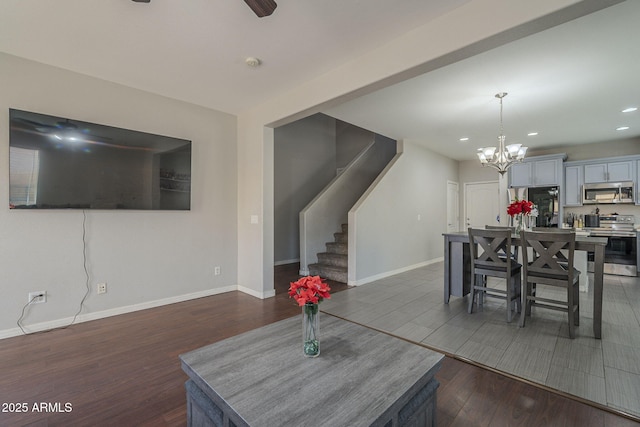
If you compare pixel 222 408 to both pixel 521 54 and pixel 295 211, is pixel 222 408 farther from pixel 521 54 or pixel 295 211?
pixel 295 211

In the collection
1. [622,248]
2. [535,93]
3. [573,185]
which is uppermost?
[535,93]

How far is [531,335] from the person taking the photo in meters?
2.71

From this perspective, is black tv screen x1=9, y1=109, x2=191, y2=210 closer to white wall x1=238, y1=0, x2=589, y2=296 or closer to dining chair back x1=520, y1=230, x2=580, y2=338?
white wall x1=238, y1=0, x2=589, y2=296

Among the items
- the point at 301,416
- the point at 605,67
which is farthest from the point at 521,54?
the point at 301,416

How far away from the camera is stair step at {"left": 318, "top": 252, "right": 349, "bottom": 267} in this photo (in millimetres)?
5105

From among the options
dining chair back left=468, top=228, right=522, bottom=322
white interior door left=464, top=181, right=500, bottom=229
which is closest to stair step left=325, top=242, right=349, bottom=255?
dining chair back left=468, top=228, right=522, bottom=322

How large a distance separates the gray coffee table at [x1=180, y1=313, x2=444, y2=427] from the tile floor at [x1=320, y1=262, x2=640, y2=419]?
1.25 meters

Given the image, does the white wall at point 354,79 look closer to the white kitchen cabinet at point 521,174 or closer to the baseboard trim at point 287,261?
the baseboard trim at point 287,261

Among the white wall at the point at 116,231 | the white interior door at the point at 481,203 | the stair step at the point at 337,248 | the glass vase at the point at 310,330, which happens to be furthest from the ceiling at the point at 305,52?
the white interior door at the point at 481,203

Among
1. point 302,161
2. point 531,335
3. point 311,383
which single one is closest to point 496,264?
point 531,335

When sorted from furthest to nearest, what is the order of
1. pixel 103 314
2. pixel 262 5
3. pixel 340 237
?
pixel 340 237 < pixel 103 314 < pixel 262 5

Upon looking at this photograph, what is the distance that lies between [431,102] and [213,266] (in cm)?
381

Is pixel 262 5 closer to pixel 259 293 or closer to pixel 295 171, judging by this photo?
pixel 259 293

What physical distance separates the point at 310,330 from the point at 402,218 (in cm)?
457
